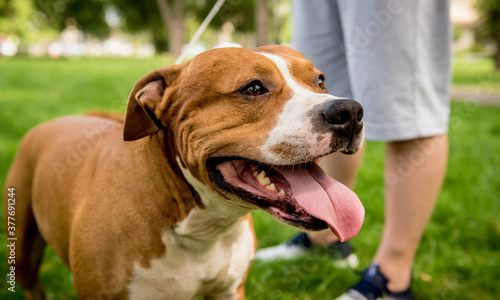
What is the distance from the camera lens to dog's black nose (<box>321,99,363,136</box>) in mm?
1643

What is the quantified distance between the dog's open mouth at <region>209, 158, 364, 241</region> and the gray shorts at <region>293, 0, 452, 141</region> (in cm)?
77

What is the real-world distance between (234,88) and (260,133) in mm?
215

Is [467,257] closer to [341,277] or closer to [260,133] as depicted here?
[341,277]

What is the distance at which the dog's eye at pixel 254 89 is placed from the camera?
1.85 m

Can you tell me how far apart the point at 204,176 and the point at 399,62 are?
1256 mm

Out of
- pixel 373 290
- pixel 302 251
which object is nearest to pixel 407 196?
pixel 373 290

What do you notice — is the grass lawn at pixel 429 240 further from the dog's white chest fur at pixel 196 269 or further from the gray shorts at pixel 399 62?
the gray shorts at pixel 399 62

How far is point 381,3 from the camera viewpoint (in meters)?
2.32

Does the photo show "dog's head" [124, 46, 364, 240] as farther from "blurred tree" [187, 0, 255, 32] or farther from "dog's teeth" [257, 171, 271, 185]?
"blurred tree" [187, 0, 255, 32]

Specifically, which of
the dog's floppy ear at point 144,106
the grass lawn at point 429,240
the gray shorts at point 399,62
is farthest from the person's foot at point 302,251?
the dog's floppy ear at point 144,106

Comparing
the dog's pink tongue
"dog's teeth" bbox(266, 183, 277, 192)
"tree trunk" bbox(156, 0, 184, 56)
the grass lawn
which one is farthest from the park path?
"tree trunk" bbox(156, 0, 184, 56)

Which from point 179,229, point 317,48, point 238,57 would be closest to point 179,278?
point 179,229

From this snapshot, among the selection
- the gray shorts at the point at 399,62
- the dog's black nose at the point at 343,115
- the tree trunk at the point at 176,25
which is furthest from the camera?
the tree trunk at the point at 176,25

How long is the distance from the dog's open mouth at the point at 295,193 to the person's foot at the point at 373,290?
1.08 m
